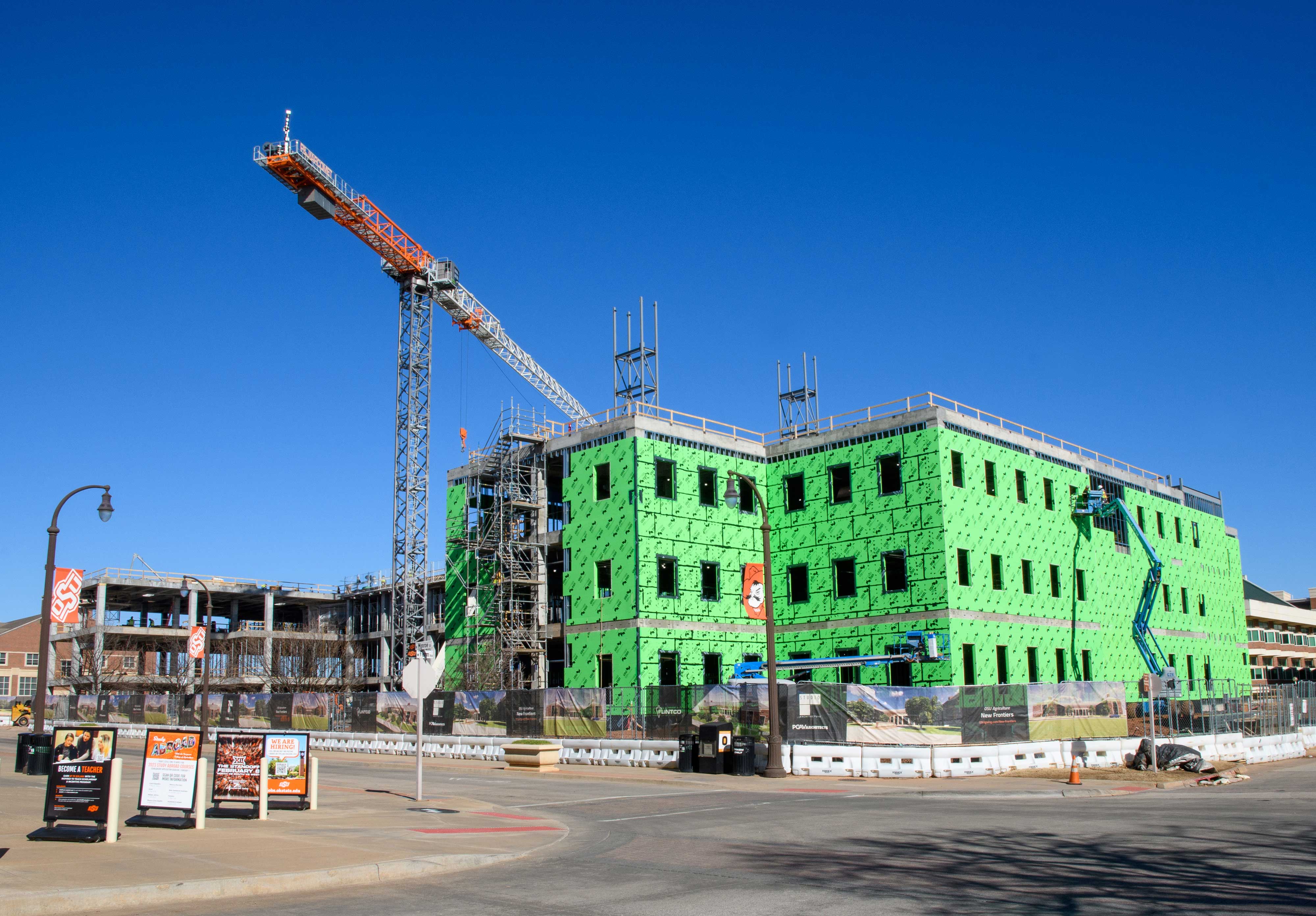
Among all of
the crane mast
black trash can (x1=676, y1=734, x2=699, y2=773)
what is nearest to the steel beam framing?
the crane mast

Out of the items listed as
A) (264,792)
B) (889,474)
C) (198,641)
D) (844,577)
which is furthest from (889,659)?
(264,792)

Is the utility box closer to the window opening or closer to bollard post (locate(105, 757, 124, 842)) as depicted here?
bollard post (locate(105, 757, 124, 842))

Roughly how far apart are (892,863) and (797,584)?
39.1 meters

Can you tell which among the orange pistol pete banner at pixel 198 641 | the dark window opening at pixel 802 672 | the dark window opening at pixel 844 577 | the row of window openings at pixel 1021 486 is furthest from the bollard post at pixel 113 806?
the dark window opening at pixel 844 577

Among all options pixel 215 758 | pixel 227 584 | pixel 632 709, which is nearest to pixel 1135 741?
pixel 632 709

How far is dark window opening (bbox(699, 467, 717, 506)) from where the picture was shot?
51906 mm

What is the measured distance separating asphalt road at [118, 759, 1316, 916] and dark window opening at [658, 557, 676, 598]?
86.7 ft

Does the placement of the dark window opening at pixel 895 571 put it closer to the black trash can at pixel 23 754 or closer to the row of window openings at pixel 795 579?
the row of window openings at pixel 795 579

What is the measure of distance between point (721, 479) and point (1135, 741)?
23.8 metres

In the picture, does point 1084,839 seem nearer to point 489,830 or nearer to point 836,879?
point 836,879

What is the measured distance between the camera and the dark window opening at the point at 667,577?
162 feet

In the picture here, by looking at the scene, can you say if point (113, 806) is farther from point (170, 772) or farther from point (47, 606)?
point (47, 606)

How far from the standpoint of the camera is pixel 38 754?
2559 centimetres

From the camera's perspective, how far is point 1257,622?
101 meters
